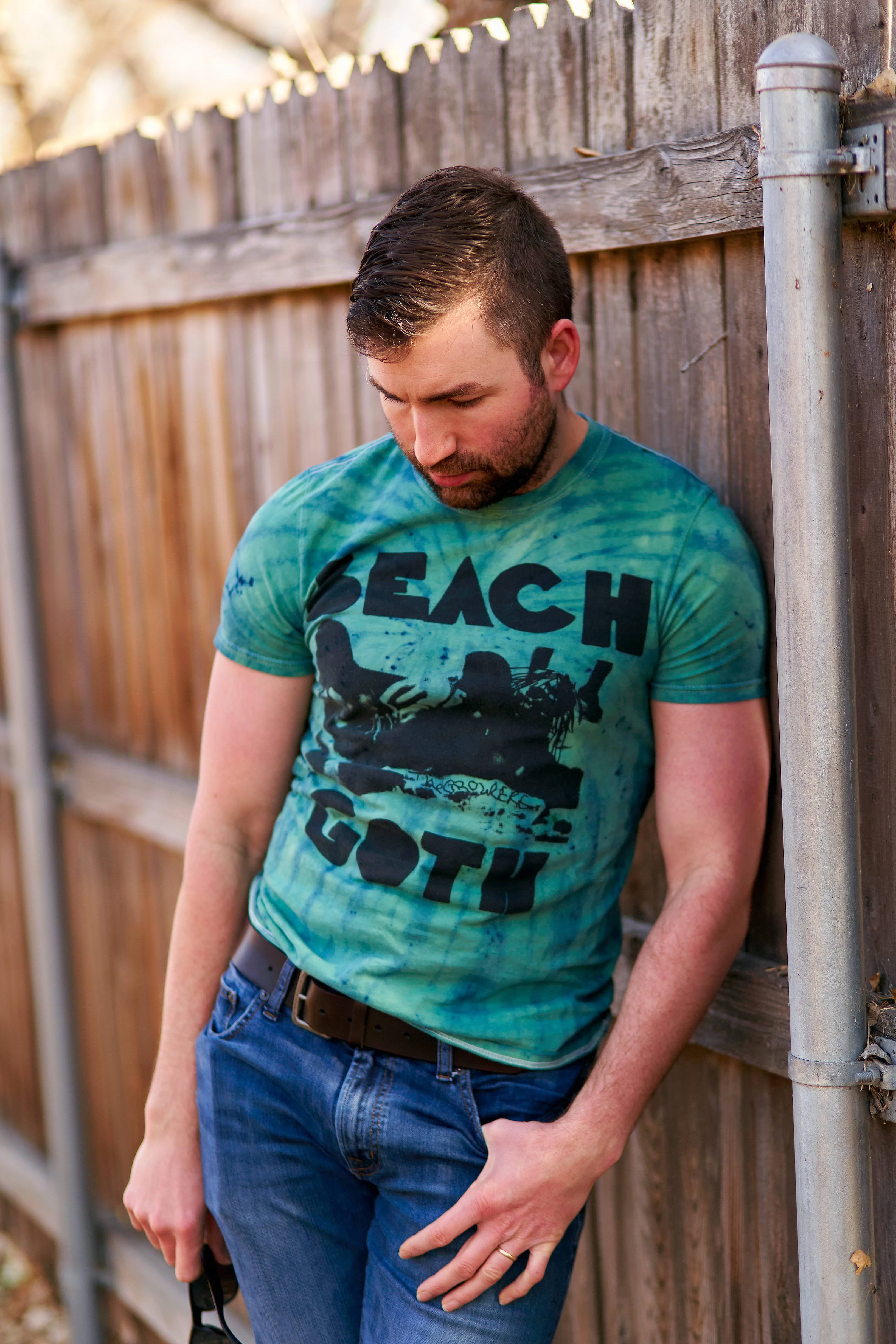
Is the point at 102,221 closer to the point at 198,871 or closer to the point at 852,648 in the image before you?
the point at 198,871

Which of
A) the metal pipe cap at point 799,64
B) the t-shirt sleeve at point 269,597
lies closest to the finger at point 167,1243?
the t-shirt sleeve at point 269,597

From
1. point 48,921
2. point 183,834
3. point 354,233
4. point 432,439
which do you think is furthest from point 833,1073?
point 48,921

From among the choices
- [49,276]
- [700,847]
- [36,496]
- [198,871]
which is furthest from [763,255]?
[36,496]

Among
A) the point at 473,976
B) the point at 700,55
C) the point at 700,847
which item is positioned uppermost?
the point at 700,55

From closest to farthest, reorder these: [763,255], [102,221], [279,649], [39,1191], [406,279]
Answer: [406,279] → [763,255] → [279,649] → [102,221] → [39,1191]

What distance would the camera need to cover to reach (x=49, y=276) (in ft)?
12.1

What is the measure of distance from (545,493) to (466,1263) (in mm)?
991

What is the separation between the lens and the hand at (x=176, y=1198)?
2047 millimetres

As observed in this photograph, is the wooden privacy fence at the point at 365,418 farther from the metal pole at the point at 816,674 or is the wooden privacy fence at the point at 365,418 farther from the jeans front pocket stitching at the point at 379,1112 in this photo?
the jeans front pocket stitching at the point at 379,1112

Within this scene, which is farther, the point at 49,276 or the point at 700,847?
the point at 49,276

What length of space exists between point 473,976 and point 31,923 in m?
2.64

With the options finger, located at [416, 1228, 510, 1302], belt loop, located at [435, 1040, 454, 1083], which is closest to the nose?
belt loop, located at [435, 1040, 454, 1083]

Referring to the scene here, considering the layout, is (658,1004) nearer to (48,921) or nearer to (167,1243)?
(167,1243)

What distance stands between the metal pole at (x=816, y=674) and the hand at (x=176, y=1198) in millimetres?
890
